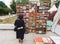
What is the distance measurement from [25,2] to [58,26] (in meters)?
2.21

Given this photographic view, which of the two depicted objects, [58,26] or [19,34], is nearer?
[19,34]

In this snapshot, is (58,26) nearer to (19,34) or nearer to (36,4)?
(36,4)

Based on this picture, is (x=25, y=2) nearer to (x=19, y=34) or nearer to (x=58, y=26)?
(x=58, y=26)

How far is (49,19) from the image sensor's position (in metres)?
11.8

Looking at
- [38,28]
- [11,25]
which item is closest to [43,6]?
[38,28]

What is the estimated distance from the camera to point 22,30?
23.3 feet

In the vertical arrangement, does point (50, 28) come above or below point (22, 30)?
below

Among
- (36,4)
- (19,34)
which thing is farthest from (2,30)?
(19,34)

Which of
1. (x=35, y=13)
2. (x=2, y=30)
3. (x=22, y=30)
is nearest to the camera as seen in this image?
(x=22, y=30)

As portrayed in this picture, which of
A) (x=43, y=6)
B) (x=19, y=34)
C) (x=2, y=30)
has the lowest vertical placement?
(x=2, y=30)

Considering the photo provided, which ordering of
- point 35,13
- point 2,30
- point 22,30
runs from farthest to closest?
point 2,30 → point 35,13 → point 22,30

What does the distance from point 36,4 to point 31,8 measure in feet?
1.20

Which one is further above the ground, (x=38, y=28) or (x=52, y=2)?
(x=52, y=2)

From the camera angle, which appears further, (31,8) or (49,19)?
(49,19)
